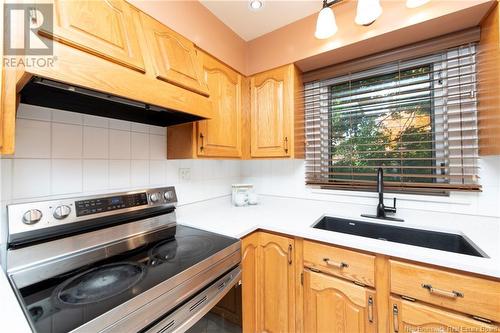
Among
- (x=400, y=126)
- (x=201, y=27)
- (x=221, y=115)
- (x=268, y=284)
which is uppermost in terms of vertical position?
(x=201, y=27)

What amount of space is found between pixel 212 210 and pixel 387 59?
1.70 metres

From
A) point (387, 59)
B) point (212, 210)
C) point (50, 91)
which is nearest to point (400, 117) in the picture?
point (387, 59)

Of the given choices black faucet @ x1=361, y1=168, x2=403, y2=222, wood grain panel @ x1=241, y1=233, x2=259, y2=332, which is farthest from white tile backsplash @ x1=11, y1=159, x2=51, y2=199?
black faucet @ x1=361, y1=168, x2=403, y2=222

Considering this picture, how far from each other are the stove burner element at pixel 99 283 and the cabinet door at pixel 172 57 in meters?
0.86

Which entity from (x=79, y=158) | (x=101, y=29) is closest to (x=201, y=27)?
(x=101, y=29)

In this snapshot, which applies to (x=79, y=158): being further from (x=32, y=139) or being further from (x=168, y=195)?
(x=168, y=195)

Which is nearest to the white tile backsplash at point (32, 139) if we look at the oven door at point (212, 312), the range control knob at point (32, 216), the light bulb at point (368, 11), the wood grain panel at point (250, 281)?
the range control knob at point (32, 216)

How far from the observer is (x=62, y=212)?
2.94 ft

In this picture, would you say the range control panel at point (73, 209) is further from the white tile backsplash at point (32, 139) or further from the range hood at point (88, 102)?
the range hood at point (88, 102)

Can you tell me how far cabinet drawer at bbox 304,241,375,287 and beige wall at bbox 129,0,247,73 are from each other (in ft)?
4.67

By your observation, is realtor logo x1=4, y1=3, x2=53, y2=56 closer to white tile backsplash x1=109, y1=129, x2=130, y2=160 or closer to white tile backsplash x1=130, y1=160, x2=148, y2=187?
white tile backsplash x1=109, y1=129, x2=130, y2=160

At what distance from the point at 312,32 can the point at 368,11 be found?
1.60 feet

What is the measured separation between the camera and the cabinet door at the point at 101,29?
72 cm

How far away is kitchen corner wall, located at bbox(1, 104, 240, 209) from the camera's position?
88cm
